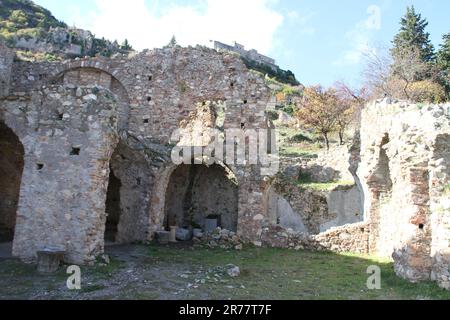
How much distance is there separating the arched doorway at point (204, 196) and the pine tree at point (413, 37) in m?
24.4

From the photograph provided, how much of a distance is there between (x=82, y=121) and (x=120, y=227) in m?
5.65

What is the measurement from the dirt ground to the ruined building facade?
2.42 feet

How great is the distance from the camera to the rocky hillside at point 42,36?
5294cm

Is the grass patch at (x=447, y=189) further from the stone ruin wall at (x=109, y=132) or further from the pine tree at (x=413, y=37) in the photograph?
the pine tree at (x=413, y=37)

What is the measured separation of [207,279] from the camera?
9.30 meters

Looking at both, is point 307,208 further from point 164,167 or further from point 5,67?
point 5,67

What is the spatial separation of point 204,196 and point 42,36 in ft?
160

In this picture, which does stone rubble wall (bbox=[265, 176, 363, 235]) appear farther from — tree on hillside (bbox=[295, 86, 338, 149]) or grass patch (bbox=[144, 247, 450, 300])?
tree on hillside (bbox=[295, 86, 338, 149])

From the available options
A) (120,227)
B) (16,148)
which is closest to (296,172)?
(120,227)

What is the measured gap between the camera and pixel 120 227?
1509cm

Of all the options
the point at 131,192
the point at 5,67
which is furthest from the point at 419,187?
the point at 5,67

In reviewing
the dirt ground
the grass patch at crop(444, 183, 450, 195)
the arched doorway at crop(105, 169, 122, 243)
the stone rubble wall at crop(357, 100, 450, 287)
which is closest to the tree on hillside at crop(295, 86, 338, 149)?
the arched doorway at crop(105, 169, 122, 243)

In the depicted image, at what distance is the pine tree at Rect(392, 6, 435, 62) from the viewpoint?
3716 cm
